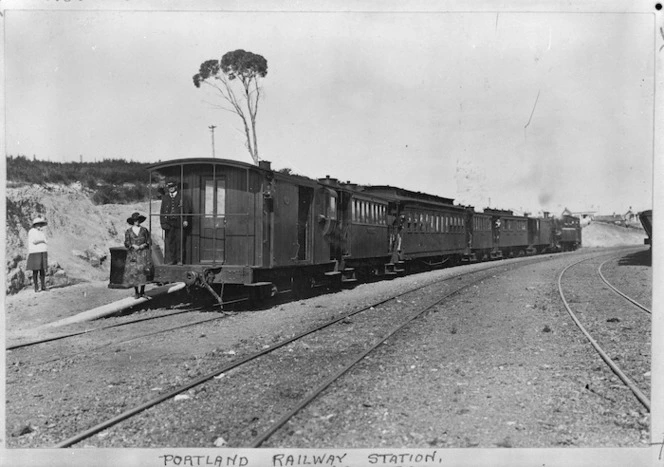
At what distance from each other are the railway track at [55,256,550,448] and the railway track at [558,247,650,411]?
9.50 ft

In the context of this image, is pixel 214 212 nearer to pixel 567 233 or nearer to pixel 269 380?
pixel 269 380

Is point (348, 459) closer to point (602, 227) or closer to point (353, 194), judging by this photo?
point (353, 194)

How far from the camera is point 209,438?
436 cm

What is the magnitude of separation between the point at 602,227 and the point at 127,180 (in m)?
70.0

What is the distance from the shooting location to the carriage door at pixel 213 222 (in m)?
10.6

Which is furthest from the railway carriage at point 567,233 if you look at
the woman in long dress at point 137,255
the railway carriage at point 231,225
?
the woman in long dress at point 137,255

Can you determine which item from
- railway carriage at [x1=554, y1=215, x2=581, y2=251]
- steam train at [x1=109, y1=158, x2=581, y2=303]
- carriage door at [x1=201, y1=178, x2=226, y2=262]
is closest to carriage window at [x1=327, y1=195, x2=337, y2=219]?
steam train at [x1=109, y1=158, x2=581, y2=303]

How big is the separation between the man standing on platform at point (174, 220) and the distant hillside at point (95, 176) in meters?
8.69

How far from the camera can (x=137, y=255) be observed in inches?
426

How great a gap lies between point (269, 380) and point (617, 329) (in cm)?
614

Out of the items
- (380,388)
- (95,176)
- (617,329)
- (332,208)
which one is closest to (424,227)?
(332,208)

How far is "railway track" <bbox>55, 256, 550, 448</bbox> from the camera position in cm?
447

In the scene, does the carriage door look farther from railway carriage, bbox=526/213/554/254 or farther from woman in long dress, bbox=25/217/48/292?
railway carriage, bbox=526/213/554/254

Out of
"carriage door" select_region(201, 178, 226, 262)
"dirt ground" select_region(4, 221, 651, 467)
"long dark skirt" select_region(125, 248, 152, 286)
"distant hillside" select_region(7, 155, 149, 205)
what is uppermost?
"distant hillside" select_region(7, 155, 149, 205)
